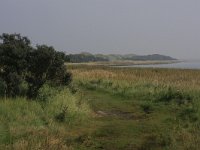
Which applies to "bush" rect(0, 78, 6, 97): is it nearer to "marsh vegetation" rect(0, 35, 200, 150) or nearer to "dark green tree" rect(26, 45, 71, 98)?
"marsh vegetation" rect(0, 35, 200, 150)

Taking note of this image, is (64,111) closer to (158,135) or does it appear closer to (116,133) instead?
(116,133)

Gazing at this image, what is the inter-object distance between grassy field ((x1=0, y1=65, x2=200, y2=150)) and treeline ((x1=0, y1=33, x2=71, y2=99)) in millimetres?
615

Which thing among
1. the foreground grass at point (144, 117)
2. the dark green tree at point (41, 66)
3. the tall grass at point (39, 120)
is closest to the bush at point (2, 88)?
the dark green tree at point (41, 66)

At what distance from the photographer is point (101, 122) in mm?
15148

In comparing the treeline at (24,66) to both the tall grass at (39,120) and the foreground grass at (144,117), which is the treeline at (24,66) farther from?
the foreground grass at (144,117)

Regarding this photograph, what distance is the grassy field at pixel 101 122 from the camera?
1059 centimetres

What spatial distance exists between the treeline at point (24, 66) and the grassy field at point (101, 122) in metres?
0.62

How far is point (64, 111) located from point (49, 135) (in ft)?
12.1

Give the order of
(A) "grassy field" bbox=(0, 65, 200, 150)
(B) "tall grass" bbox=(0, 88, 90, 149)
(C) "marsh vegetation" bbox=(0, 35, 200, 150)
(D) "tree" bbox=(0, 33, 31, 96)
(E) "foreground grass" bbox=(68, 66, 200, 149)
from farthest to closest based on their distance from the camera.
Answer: (D) "tree" bbox=(0, 33, 31, 96) < (E) "foreground grass" bbox=(68, 66, 200, 149) < (C) "marsh vegetation" bbox=(0, 35, 200, 150) < (A) "grassy field" bbox=(0, 65, 200, 150) < (B) "tall grass" bbox=(0, 88, 90, 149)

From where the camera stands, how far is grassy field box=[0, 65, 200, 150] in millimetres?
10586

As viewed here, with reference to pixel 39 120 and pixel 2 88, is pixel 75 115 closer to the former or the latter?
pixel 39 120

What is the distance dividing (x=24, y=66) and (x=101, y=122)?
3.75 m

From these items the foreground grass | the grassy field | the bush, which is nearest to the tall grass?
the grassy field

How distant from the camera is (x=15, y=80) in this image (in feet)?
52.6
